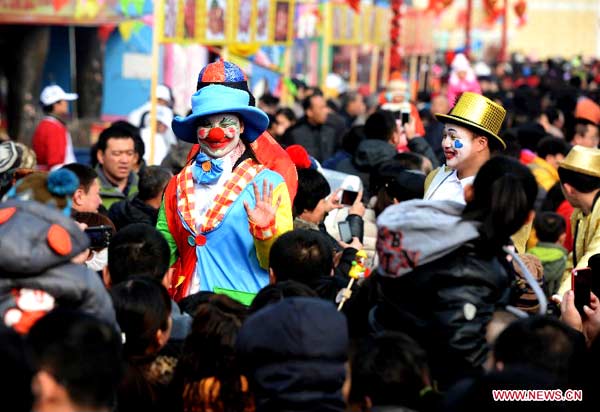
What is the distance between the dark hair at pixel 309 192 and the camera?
19.4ft

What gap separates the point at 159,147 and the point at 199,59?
22.5 ft

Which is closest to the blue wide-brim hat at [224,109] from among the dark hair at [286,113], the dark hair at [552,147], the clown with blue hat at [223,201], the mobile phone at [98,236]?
the clown with blue hat at [223,201]

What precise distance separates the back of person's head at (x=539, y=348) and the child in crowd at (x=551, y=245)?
12.5 ft

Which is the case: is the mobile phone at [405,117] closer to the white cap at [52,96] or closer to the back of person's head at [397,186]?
the white cap at [52,96]

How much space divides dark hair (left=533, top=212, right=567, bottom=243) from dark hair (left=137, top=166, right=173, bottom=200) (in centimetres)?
259

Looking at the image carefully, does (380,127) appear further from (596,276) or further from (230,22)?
(596,276)

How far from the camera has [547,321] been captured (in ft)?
11.8

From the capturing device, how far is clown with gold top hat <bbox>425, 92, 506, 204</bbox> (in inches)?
215

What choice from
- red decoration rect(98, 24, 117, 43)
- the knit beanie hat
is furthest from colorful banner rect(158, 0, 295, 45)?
the knit beanie hat

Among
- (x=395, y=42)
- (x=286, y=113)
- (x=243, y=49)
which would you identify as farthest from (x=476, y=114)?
(x=395, y=42)

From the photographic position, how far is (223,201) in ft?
16.3

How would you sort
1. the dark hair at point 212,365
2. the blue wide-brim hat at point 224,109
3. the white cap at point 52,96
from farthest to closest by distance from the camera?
the white cap at point 52,96, the blue wide-brim hat at point 224,109, the dark hair at point 212,365

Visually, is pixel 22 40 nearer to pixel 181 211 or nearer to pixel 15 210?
pixel 181 211

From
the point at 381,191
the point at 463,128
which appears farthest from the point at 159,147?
the point at 463,128
